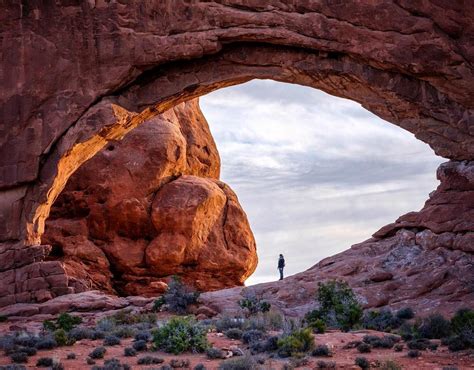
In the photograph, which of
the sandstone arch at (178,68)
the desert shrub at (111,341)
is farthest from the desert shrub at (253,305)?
the sandstone arch at (178,68)

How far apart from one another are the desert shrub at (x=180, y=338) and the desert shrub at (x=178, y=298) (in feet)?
19.2

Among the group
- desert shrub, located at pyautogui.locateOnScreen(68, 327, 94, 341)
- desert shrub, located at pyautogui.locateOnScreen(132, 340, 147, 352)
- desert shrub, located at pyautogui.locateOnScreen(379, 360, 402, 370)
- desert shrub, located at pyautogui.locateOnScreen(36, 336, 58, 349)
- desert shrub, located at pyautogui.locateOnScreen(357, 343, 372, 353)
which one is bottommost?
desert shrub, located at pyautogui.locateOnScreen(379, 360, 402, 370)

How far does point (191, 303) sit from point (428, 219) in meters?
7.19

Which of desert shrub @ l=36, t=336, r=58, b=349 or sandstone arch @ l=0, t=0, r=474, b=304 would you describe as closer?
desert shrub @ l=36, t=336, r=58, b=349

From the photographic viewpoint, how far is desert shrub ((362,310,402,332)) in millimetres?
16094

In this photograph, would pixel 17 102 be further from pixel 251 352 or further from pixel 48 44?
pixel 251 352

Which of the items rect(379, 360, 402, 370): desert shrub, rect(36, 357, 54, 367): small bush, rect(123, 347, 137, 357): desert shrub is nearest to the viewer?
rect(379, 360, 402, 370): desert shrub

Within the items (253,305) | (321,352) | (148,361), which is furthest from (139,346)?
(253,305)

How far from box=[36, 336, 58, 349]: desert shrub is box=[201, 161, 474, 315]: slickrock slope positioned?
21.5 ft

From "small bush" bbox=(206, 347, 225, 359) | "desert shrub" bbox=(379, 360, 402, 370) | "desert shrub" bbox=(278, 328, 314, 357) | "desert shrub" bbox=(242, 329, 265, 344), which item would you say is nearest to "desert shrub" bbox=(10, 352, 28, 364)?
"small bush" bbox=(206, 347, 225, 359)

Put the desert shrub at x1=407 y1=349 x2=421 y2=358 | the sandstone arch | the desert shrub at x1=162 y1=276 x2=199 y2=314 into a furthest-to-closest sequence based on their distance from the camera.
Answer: the desert shrub at x1=162 y1=276 x2=199 y2=314 < the sandstone arch < the desert shrub at x1=407 y1=349 x2=421 y2=358

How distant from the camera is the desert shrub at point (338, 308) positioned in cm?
1598

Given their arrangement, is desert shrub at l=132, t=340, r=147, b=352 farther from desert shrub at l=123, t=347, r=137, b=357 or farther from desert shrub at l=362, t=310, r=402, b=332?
desert shrub at l=362, t=310, r=402, b=332

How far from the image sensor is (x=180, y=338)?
12992 mm
